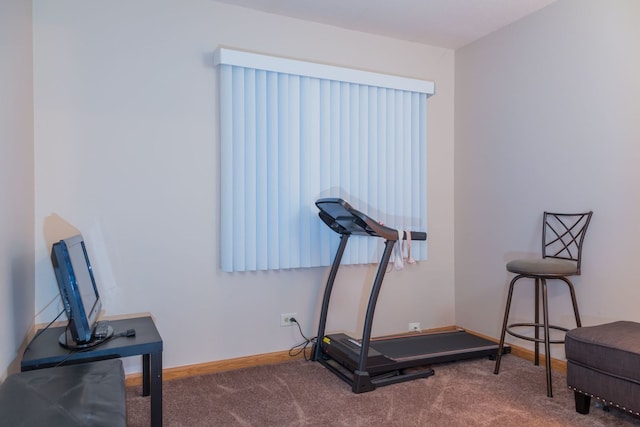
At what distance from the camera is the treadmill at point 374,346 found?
277cm

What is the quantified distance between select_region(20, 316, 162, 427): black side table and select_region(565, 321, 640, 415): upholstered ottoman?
84.8 inches

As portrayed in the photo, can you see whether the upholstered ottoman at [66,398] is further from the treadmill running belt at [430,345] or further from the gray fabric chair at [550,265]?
the gray fabric chair at [550,265]

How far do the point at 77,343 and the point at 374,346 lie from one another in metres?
1.92

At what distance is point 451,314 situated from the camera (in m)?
4.03

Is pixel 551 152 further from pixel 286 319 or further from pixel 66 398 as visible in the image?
pixel 66 398

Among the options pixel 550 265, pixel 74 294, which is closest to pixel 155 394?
pixel 74 294

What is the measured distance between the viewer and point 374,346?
3.21m

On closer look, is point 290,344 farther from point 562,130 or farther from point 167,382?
point 562,130

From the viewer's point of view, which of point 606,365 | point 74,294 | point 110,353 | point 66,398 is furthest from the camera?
point 606,365

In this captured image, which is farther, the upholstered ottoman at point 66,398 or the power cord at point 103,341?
the power cord at point 103,341

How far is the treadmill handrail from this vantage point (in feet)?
8.93

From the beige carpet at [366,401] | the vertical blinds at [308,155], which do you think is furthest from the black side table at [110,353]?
the vertical blinds at [308,155]

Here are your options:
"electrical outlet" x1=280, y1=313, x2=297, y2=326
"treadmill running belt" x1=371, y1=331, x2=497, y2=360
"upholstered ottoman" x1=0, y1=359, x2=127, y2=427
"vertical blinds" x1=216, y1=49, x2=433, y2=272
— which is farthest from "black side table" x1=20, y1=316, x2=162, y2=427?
"treadmill running belt" x1=371, y1=331, x2=497, y2=360

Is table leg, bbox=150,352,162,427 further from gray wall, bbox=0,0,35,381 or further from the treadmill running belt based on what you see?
the treadmill running belt
